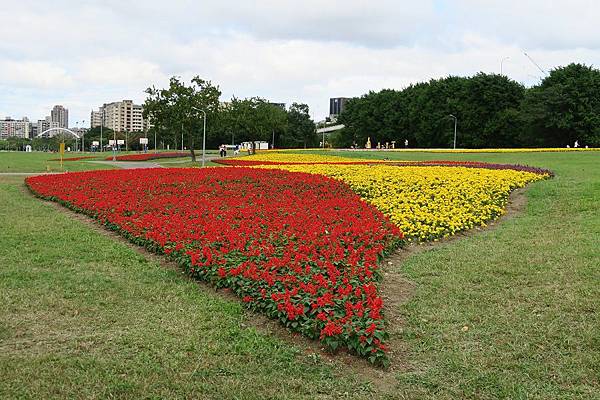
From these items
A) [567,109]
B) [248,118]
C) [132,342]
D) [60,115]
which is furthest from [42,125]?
[132,342]

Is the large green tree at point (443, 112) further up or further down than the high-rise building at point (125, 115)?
further down

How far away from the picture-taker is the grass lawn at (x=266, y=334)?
151 inches

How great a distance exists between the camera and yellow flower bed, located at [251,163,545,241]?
9352mm

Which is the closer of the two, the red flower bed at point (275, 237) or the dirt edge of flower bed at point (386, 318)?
the dirt edge of flower bed at point (386, 318)

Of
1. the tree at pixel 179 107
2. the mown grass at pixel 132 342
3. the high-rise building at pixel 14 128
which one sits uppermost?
the high-rise building at pixel 14 128

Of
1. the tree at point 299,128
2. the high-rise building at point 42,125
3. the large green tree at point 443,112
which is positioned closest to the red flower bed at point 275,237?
the large green tree at point 443,112

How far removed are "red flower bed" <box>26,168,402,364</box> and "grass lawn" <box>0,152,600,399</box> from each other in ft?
0.86

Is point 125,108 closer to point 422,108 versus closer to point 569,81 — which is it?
point 422,108

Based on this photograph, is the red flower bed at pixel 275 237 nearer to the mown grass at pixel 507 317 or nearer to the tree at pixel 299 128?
the mown grass at pixel 507 317

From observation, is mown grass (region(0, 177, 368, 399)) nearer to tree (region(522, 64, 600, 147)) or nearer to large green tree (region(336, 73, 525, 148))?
tree (region(522, 64, 600, 147))

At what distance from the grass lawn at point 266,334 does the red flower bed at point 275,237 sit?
262 mm

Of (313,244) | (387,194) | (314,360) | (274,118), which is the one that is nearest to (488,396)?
(314,360)

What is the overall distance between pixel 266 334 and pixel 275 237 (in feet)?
9.37

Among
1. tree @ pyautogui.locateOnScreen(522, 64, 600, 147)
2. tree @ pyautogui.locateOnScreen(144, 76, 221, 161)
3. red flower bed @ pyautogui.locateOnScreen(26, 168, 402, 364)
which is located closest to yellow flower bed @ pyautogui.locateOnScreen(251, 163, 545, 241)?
red flower bed @ pyautogui.locateOnScreen(26, 168, 402, 364)
